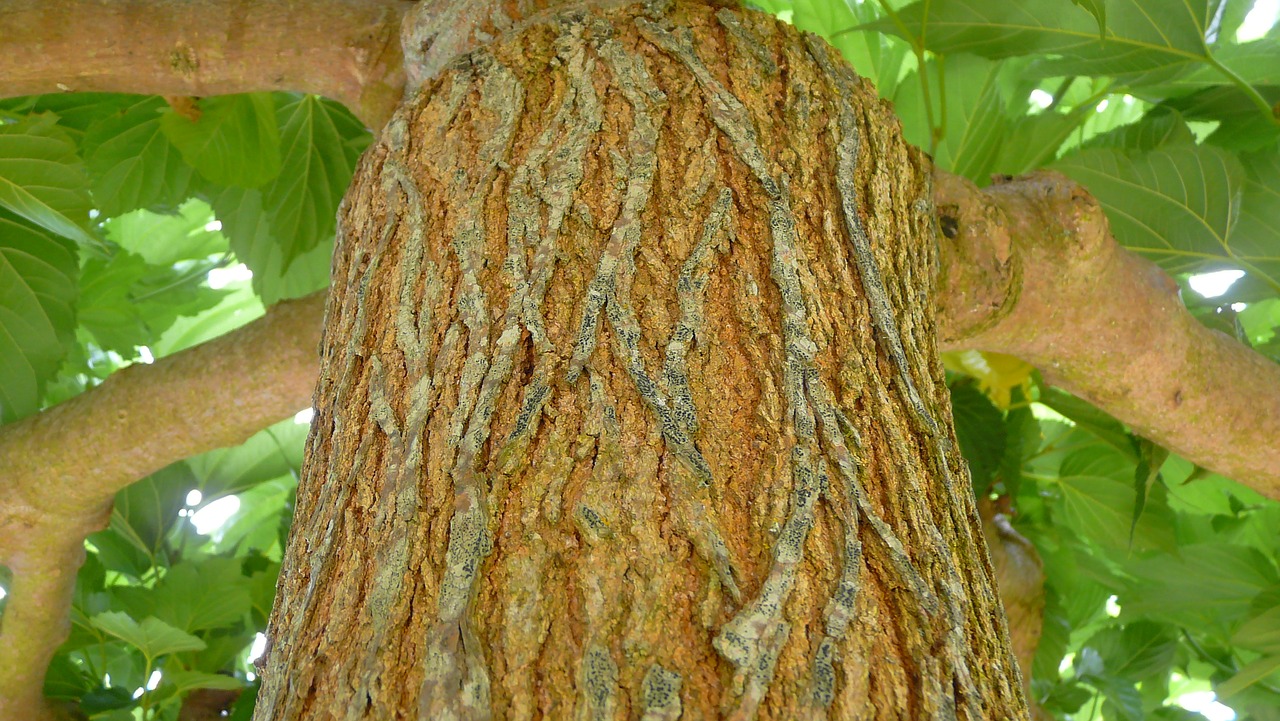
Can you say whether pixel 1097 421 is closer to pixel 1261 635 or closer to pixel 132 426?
pixel 1261 635

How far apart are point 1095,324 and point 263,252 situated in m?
1.18

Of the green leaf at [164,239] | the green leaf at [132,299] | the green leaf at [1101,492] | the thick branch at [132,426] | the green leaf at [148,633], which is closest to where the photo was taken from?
the green leaf at [148,633]

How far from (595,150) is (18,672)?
3.46 ft

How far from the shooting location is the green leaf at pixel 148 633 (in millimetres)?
940

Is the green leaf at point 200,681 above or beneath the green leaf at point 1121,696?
above

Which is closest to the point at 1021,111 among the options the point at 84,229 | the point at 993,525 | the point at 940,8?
the point at 940,8

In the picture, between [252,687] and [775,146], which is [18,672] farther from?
[775,146]

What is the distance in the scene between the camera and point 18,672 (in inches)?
45.9

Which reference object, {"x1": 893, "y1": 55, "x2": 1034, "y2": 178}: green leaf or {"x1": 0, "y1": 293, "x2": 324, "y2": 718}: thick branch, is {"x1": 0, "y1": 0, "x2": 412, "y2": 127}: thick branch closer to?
{"x1": 0, "y1": 293, "x2": 324, "y2": 718}: thick branch

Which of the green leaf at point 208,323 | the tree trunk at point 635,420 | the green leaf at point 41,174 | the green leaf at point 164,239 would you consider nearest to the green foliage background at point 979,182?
the green leaf at point 41,174

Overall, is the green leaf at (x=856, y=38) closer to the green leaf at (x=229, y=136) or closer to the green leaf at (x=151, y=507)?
the green leaf at (x=229, y=136)

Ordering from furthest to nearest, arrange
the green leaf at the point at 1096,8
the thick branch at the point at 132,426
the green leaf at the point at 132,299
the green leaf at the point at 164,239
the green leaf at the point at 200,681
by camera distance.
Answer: the green leaf at the point at 164,239 → the green leaf at the point at 132,299 → the green leaf at the point at 200,681 → the thick branch at the point at 132,426 → the green leaf at the point at 1096,8

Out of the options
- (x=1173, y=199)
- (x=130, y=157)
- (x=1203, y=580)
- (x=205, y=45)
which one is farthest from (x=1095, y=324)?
(x=130, y=157)

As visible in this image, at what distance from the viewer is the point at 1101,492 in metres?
1.42
